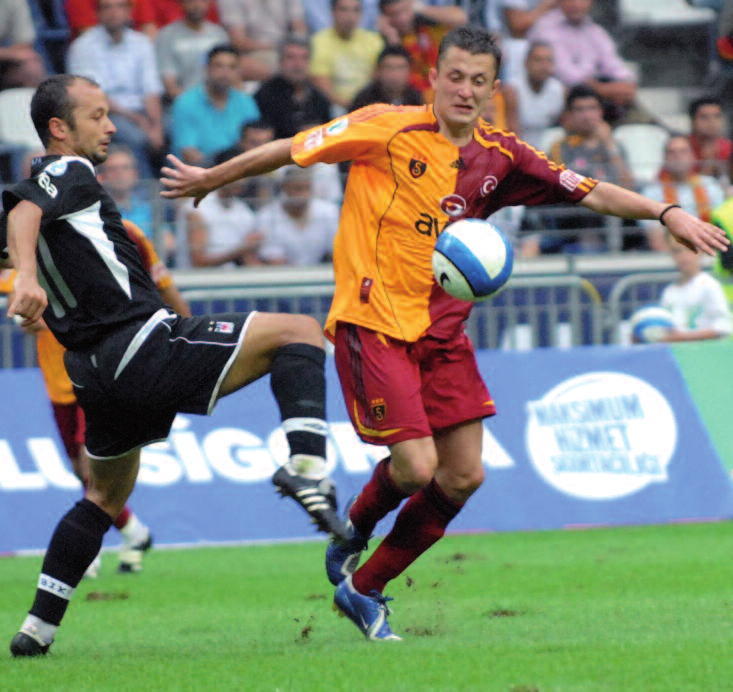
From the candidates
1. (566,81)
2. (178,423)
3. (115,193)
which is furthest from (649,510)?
(566,81)

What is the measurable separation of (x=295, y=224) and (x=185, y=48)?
291 centimetres

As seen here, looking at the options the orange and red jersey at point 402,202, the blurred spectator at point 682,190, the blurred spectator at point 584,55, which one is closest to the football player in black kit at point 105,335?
the orange and red jersey at point 402,202

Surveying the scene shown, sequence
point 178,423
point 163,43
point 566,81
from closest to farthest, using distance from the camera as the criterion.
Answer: point 178,423
point 163,43
point 566,81

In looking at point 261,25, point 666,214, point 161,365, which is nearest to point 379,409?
point 161,365

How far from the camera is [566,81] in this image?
49.2 feet

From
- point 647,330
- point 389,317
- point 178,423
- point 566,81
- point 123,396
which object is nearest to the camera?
point 123,396

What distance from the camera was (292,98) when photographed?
44.5 feet

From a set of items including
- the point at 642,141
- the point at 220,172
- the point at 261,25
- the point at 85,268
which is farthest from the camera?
the point at 642,141

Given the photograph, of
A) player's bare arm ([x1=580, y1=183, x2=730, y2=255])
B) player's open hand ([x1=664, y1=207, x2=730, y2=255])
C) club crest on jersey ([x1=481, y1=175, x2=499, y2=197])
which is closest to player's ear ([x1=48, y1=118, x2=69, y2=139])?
club crest on jersey ([x1=481, y1=175, x2=499, y2=197])

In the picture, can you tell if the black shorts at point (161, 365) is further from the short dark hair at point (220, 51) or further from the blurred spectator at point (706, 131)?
the blurred spectator at point (706, 131)

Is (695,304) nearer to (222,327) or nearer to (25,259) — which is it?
(222,327)

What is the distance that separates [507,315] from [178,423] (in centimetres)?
287

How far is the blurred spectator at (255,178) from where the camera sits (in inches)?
473

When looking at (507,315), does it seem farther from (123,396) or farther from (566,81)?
(123,396)
